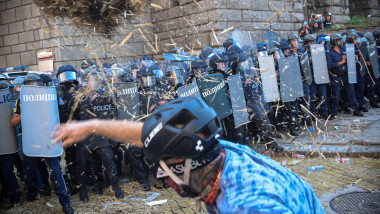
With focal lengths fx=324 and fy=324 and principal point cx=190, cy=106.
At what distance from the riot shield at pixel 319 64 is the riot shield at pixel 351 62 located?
0.78 meters

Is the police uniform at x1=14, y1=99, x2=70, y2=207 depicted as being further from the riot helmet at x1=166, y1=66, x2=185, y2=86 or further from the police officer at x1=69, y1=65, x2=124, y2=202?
the riot helmet at x1=166, y1=66, x2=185, y2=86

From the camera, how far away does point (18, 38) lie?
1345 cm

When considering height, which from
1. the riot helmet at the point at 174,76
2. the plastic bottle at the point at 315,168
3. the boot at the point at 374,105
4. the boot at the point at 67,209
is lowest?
the boot at the point at 67,209

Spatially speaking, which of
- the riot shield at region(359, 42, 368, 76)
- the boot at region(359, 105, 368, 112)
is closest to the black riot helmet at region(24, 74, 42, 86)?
the riot shield at region(359, 42, 368, 76)

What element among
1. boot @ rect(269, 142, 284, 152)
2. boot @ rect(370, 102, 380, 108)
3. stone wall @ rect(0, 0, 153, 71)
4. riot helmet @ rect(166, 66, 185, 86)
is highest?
stone wall @ rect(0, 0, 153, 71)

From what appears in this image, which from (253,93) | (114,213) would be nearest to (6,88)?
(114,213)

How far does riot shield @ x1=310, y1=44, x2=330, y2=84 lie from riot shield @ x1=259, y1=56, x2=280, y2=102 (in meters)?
1.93

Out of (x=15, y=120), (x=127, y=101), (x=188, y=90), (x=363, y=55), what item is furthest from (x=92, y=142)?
(x=363, y=55)

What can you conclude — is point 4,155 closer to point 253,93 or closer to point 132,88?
point 132,88

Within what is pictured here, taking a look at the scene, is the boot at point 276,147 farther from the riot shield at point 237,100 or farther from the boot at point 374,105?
the boot at point 374,105

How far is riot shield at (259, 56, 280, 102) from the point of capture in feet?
26.1

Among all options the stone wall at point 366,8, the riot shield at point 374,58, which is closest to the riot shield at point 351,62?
the riot shield at point 374,58

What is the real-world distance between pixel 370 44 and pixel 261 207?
435 inches

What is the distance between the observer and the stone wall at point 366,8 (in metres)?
22.0
